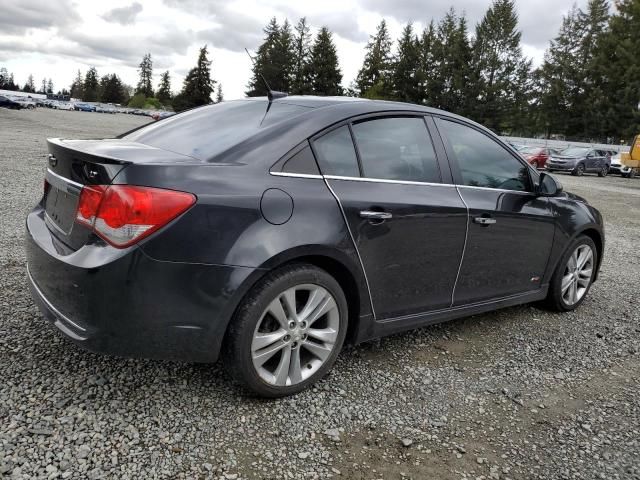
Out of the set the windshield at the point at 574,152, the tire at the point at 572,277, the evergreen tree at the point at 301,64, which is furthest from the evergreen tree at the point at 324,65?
the tire at the point at 572,277

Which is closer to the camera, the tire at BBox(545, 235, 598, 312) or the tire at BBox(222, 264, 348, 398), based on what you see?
the tire at BBox(222, 264, 348, 398)

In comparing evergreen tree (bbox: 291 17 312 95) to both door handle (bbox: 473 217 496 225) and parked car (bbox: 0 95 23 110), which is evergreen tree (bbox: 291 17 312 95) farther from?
door handle (bbox: 473 217 496 225)

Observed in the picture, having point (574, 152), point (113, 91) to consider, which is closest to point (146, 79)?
point (113, 91)

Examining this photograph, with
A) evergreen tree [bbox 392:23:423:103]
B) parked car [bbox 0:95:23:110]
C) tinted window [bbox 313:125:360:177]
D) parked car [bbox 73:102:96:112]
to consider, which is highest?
evergreen tree [bbox 392:23:423:103]

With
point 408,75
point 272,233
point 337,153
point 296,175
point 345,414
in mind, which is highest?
point 408,75

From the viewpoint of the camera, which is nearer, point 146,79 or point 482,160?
point 482,160

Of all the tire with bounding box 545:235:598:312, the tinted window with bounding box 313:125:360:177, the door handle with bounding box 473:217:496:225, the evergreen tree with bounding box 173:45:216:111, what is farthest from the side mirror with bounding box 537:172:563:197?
the evergreen tree with bounding box 173:45:216:111

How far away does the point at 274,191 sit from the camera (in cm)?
255

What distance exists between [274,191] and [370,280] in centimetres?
77

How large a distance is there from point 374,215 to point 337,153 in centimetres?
39

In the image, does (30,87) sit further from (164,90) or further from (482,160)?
(482,160)

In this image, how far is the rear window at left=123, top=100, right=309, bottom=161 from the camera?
2773 mm

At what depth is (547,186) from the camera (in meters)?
4.05

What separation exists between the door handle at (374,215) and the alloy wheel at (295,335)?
456 mm
